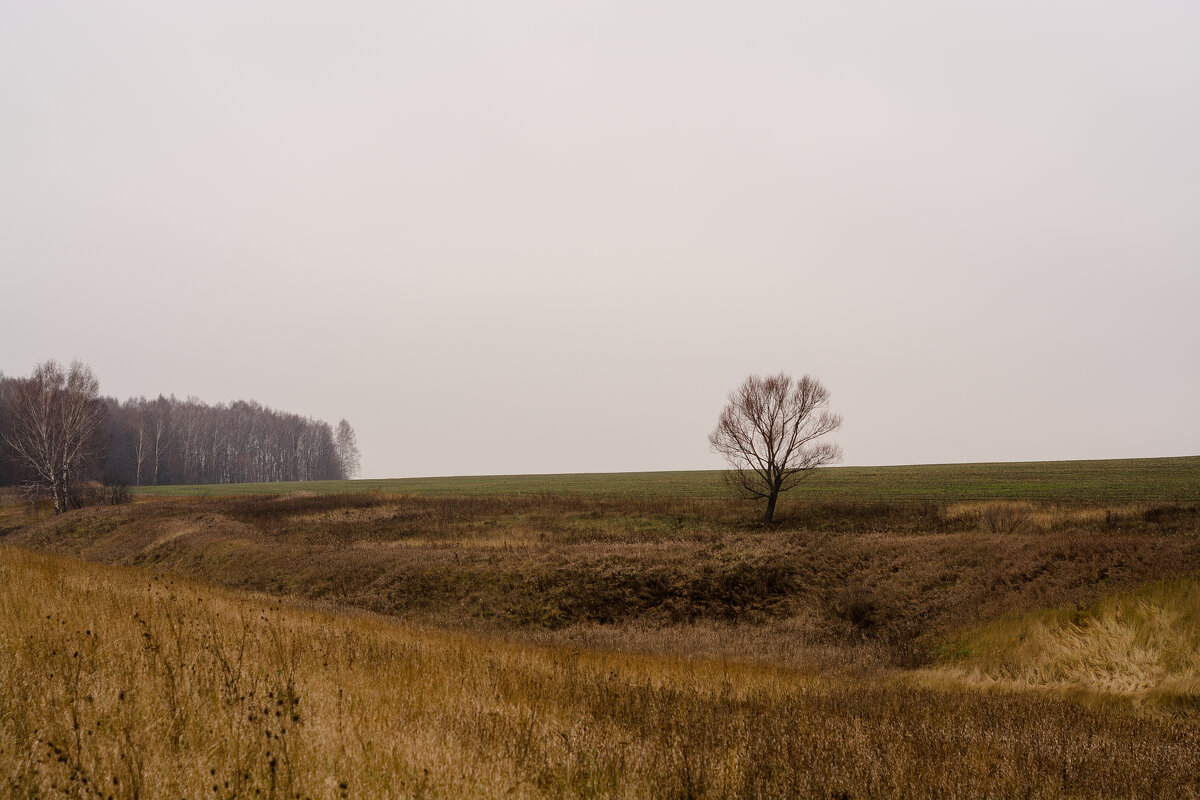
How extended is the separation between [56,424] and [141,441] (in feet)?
156

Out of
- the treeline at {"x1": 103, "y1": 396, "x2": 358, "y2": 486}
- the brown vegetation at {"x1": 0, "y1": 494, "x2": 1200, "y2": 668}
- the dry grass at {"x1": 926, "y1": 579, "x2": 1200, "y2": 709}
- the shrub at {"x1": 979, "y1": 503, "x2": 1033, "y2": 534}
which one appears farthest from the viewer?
the treeline at {"x1": 103, "y1": 396, "x2": 358, "y2": 486}

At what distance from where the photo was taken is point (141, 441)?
9738 centimetres

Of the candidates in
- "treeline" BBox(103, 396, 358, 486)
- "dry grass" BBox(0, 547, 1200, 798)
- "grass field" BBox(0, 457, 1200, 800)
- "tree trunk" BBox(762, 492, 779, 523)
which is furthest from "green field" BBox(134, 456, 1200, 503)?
"treeline" BBox(103, 396, 358, 486)

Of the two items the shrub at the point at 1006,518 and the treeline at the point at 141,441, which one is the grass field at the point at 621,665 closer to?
the shrub at the point at 1006,518

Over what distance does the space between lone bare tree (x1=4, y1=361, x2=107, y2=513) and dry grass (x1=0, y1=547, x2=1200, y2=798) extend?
55796mm

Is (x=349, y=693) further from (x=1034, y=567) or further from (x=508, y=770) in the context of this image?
(x=1034, y=567)

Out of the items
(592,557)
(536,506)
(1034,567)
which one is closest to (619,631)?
(592,557)

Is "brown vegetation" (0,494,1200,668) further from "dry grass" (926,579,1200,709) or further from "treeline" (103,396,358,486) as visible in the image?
"treeline" (103,396,358,486)

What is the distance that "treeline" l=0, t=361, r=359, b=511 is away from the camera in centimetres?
5484

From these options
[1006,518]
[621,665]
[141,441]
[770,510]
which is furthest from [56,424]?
[1006,518]

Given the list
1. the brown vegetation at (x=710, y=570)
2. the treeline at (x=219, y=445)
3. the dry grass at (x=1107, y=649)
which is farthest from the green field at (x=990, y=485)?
the treeline at (x=219, y=445)

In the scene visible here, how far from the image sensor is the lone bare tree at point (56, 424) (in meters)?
53.3

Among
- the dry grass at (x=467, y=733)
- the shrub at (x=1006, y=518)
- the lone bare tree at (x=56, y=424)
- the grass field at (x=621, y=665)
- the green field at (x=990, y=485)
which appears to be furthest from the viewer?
the lone bare tree at (x=56, y=424)

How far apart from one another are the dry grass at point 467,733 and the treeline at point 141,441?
57434mm
